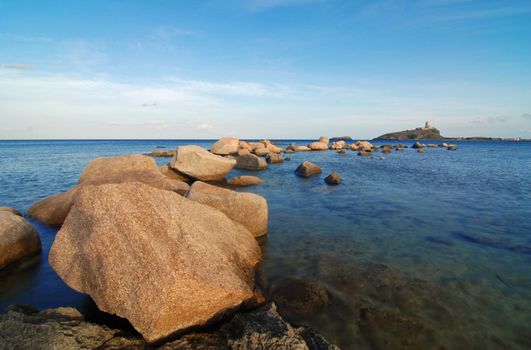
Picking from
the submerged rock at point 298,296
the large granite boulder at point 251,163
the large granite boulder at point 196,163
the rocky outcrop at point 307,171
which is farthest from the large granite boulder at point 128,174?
the large granite boulder at point 251,163

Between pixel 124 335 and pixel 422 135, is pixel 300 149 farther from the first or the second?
pixel 422 135

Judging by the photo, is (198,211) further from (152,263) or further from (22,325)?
(22,325)

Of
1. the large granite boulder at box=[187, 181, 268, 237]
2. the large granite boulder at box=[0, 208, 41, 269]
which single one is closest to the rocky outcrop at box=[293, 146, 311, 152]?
the large granite boulder at box=[187, 181, 268, 237]

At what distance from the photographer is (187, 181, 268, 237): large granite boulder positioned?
868 centimetres

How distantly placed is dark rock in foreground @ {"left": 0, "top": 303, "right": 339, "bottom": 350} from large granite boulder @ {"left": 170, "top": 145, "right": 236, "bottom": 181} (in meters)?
13.9

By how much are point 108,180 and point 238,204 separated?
6861mm

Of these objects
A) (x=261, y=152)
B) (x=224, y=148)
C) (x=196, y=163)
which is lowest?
(x=261, y=152)

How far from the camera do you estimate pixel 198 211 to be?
246 inches

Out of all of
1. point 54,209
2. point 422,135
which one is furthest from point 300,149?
point 422,135

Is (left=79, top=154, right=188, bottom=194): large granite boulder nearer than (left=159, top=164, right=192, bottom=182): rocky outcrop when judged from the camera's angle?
Yes

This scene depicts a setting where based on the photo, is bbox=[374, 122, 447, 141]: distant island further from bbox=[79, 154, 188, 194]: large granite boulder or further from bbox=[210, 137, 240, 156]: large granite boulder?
bbox=[79, 154, 188, 194]: large granite boulder

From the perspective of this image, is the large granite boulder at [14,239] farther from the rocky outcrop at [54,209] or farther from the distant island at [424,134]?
the distant island at [424,134]

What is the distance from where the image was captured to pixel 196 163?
18.2m

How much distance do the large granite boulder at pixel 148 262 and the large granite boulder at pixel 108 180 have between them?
4666 millimetres
